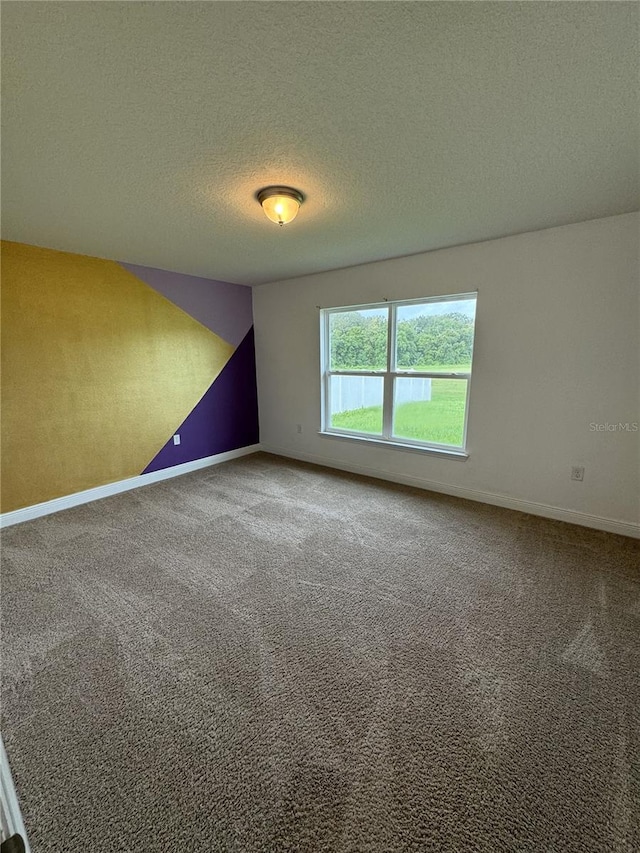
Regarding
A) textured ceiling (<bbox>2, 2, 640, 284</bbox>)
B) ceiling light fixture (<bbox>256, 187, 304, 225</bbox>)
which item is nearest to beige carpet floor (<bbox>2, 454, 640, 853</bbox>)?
ceiling light fixture (<bbox>256, 187, 304, 225</bbox>)

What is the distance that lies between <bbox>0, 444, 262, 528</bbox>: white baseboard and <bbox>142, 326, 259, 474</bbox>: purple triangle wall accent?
0.22ft

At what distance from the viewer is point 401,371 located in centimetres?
365

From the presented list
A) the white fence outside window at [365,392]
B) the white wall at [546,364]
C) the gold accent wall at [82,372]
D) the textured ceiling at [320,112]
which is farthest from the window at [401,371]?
the gold accent wall at [82,372]

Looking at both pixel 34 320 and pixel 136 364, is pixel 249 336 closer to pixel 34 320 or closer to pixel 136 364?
pixel 136 364

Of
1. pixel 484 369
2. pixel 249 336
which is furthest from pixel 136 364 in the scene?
pixel 484 369

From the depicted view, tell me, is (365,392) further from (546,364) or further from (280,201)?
(280,201)

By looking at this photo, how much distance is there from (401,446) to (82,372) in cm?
332

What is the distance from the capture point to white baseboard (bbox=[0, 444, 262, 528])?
3.00m

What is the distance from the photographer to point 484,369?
3.10 metres

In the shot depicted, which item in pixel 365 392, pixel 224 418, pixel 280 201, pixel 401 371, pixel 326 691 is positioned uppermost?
pixel 280 201

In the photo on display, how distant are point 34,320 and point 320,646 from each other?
3451 millimetres

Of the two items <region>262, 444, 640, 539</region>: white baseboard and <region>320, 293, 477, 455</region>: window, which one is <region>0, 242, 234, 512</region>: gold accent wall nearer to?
<region>320, 293, 477, 455</region>: window

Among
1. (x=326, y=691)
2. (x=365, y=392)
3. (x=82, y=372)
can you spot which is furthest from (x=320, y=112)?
(x=82, y=372)

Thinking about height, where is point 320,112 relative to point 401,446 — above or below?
above
